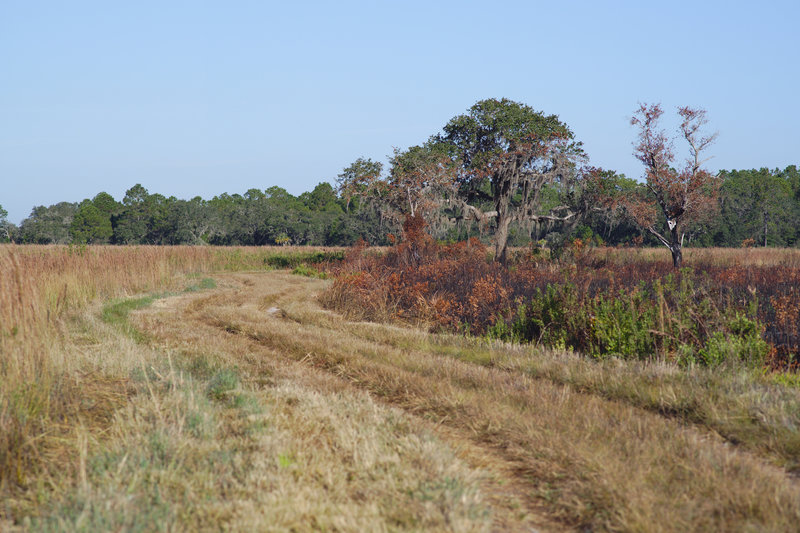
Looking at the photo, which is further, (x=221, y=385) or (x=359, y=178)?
(x=359, y=178)

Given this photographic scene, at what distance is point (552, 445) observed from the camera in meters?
4.34

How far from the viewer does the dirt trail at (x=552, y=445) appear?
132 inches

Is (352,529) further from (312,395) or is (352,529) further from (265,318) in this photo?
(265,318)

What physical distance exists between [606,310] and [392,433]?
4.91 m

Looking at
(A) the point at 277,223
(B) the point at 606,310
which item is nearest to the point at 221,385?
(B) the point at 606,310

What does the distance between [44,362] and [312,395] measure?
232 cm

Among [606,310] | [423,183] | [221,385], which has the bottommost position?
[221,385]

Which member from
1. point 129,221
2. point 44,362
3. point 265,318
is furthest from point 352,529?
point 129,221

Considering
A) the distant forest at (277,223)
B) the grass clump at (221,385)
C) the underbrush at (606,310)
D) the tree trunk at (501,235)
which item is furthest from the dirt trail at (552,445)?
the distant forest at (277,223)

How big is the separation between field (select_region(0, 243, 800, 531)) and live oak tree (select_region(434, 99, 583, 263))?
15.7 meters

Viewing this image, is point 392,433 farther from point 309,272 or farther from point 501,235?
point 309,272

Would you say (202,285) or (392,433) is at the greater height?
(202,285)

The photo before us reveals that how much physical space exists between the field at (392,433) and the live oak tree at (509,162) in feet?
51.6

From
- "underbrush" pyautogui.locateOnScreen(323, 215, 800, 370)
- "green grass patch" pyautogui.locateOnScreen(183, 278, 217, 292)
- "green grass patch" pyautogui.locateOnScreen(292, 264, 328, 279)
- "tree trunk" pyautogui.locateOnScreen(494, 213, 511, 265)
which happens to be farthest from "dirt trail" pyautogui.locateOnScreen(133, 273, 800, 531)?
"tree trunk" pyautogui.locateOnScreen(494, 213, 511, 265)
